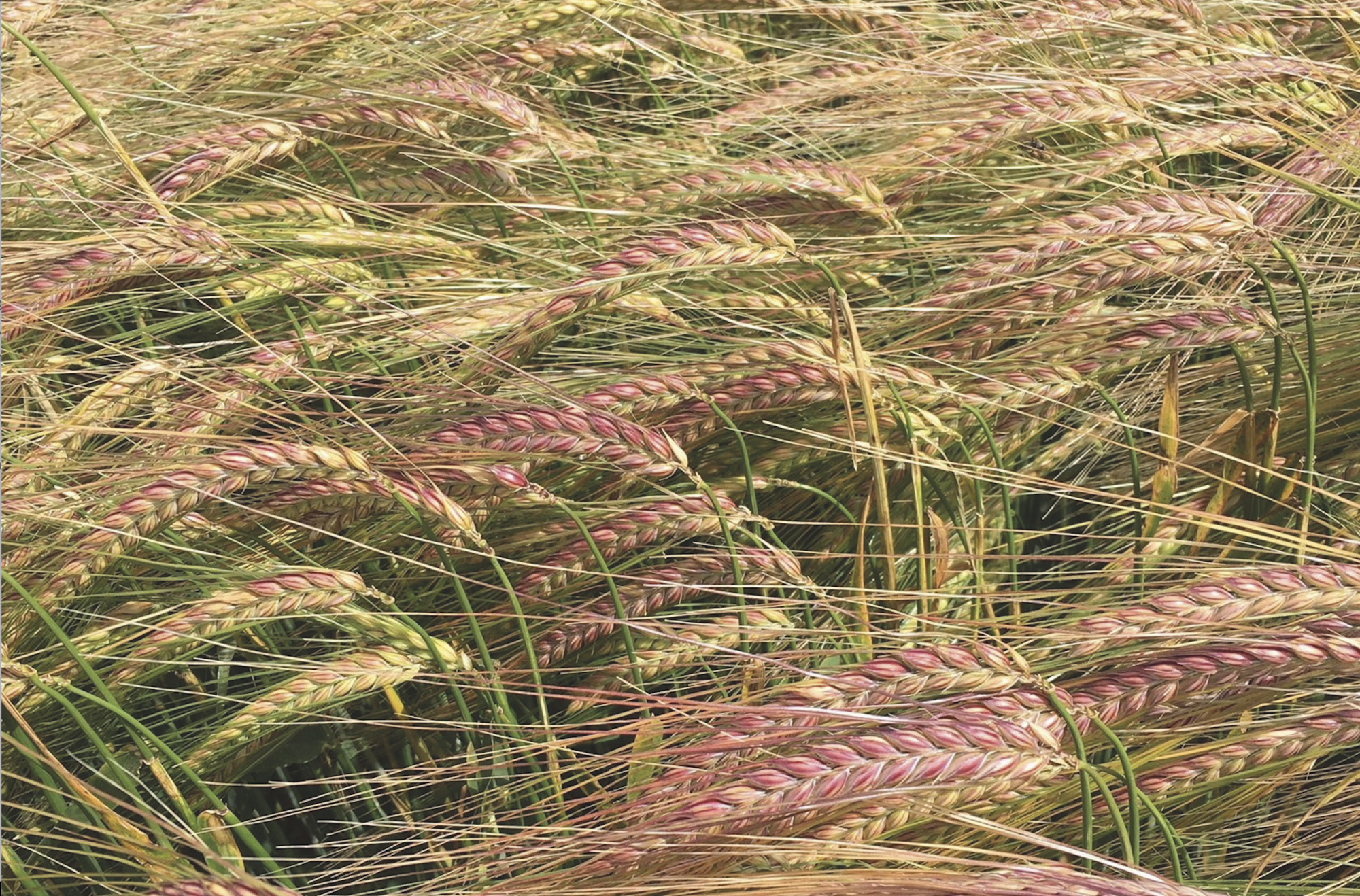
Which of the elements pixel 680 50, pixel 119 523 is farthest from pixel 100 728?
pixel 680 50

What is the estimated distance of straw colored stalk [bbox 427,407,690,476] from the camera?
50.7 inches

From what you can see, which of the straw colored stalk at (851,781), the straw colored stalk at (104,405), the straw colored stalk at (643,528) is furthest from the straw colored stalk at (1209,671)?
the straw colored stalk at (104,405)

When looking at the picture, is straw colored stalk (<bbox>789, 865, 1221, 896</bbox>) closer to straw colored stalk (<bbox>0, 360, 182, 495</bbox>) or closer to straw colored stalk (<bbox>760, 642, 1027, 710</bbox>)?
straw colored stalk (<bbox>760, 642, 1027, 710</bbox>)

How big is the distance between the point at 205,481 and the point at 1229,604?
35.1 inches

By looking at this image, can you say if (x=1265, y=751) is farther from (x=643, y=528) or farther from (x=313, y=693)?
(x=313, y=693)

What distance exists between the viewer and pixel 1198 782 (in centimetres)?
108

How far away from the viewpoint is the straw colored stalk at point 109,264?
1465 millimetres

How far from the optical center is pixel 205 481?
1214 mm

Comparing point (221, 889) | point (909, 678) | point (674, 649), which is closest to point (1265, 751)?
point (909, 678)

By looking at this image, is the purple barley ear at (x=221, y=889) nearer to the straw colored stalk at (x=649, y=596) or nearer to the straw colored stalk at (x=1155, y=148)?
the straw colored stalk at (x=649, y=596)

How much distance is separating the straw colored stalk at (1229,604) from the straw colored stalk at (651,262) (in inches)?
21.0

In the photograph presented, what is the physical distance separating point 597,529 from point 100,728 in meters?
0.53

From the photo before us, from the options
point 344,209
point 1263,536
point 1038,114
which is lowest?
point 1263,536

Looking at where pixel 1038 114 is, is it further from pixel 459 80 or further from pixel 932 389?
pixel 459 80
